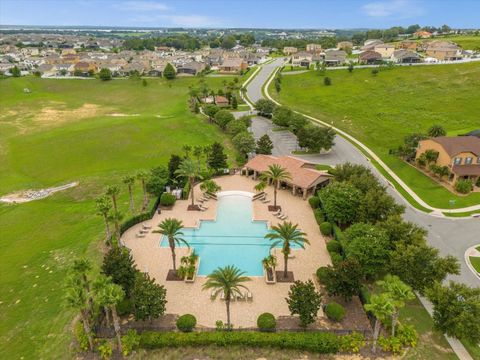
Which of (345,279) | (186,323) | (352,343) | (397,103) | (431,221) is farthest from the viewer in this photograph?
(397,103)

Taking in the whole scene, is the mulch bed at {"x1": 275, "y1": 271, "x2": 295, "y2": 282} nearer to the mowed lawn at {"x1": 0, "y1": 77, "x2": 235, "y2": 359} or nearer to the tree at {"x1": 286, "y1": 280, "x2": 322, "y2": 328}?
the tree at {"x1": 286, "y1": 280, "x2": 322, "y2": 328}

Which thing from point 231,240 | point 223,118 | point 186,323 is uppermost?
point 223,118

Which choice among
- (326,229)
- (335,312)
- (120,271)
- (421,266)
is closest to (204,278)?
(120,271)

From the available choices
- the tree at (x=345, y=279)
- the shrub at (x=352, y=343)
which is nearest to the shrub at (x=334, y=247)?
the tree at (x=345, y=279)

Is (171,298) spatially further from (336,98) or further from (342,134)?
(336,98)

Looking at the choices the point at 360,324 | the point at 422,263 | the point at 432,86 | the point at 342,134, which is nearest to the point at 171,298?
the point at 360,324

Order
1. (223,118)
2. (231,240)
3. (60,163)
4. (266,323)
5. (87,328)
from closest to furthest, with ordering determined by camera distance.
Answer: (87,328), (266,323), (231,240), (60,163), (223,118)

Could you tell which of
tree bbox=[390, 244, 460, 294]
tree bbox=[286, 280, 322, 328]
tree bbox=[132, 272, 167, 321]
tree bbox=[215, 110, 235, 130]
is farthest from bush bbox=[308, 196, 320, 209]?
tree bbox=[215, 110, 235, 130]

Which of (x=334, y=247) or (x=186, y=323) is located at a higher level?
(x=334, y=247)

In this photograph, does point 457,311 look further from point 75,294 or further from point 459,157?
point 459,157
